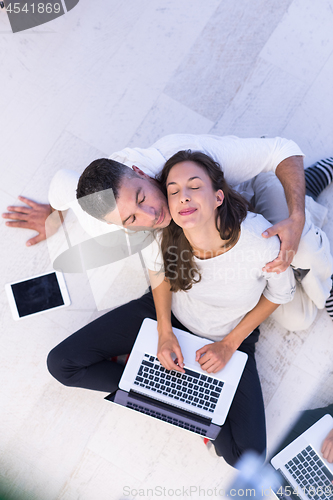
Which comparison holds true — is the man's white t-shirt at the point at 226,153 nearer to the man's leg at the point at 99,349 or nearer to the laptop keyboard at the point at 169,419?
the man's leg at the point at 99,349

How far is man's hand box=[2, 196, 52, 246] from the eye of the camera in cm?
174

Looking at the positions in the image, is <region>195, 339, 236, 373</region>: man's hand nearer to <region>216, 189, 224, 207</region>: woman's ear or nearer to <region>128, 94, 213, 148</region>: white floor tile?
<region>216, 189, 224, 207</region>: woman's ear

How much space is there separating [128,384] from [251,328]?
0.54 metres

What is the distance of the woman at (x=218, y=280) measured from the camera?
44.6 inches

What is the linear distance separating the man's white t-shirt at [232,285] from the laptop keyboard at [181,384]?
0.58 feet

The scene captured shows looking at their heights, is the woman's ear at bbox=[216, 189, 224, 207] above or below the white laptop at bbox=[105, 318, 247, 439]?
above

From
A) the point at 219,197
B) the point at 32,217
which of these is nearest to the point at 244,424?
the point at 219,197

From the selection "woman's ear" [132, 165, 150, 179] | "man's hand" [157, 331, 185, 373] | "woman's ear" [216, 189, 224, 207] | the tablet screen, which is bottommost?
the tablet screen

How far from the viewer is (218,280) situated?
1.29 m

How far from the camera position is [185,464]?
1.60 metres

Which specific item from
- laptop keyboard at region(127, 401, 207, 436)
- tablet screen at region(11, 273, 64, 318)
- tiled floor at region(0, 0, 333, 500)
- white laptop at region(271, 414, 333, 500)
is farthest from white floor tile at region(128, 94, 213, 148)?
white laptop at region(271, 414, 333, 500)

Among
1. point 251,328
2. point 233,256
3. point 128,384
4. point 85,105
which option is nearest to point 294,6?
point 85,105

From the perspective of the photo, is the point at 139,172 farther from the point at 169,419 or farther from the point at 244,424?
the point at 244,424

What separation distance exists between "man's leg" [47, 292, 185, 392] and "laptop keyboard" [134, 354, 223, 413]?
15 centimetres
